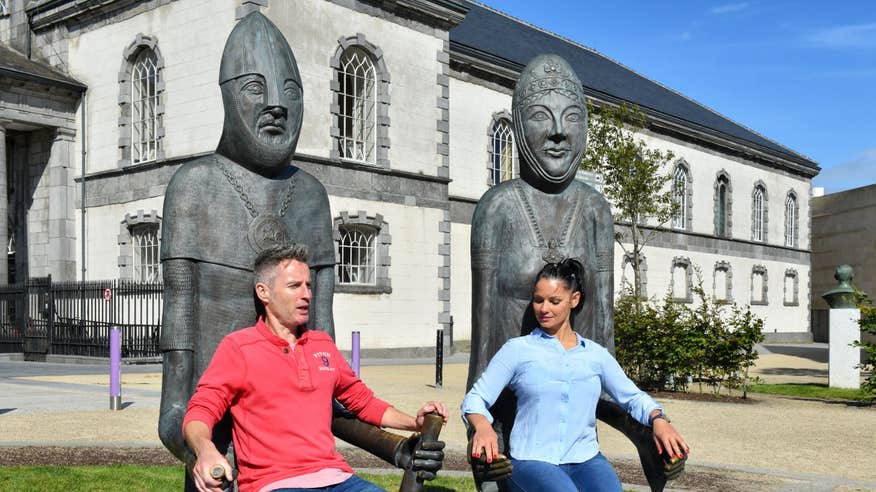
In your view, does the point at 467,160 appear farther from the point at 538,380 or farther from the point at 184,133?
the point at 538,380

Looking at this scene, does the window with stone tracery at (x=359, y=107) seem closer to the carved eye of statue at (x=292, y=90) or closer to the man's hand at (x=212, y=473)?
the carved eye of statue at (x=292, y=90)

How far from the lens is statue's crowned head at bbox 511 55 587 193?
480 cm

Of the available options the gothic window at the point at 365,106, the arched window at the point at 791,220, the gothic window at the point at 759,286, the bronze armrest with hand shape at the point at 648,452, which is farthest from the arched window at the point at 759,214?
the bronze armrest with hand shape at the point at 648,452

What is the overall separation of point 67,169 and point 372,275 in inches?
335

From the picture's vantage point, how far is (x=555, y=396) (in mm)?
3844

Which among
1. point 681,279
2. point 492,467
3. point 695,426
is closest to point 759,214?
point 681,279

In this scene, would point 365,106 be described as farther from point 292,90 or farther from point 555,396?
point 555,396

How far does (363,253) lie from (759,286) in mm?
27443

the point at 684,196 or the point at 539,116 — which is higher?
the point at 684,196

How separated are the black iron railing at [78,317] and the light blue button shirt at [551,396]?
16.2 m

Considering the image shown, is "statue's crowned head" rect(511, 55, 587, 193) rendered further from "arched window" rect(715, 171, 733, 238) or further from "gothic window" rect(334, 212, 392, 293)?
"arched window" rect(715, 171, 733, 238)

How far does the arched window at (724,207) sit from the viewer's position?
41281 millimetres

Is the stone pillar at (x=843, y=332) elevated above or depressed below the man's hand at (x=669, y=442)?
below

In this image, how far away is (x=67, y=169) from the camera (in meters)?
23.6
